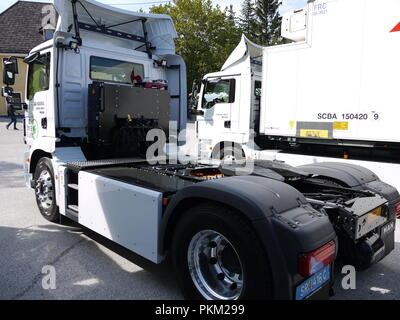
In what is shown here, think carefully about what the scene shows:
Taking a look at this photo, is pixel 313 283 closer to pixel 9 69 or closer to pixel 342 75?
pixel 342 75

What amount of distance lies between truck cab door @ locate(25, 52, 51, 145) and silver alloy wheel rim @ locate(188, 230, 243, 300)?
3.31 meters

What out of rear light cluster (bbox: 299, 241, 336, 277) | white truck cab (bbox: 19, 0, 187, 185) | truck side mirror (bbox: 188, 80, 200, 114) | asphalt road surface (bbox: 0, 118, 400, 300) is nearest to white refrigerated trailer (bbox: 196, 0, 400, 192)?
truck side mirror (bbox: 188, 80, 200, 114)

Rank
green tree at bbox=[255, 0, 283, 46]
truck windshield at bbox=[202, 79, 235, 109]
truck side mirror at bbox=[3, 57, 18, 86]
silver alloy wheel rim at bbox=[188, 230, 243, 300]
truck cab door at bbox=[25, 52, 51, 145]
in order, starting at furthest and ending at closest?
green tree at bbox=[255, 0, 283, 46] → truck windshield at bbox=[202, 79, 235, 109] → truck side mirror at bbox=[3, 57, 18, 86] → truck cab door at bbox=[25, 52, 51, 145] → silver alloy wheel rim at bbox=[188, 230, 243, 300]

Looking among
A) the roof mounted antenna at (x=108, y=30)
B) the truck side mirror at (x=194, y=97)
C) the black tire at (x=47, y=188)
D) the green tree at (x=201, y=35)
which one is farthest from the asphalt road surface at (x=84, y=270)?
the green tree at (x=201, y=35)

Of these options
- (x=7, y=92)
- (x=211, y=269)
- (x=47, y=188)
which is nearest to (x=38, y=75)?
(x=7, y=92)

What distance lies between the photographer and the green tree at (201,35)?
3059 cm

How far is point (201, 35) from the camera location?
3136 cm

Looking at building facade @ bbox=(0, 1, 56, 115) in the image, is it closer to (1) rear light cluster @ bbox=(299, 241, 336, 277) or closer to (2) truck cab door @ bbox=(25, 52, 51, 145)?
(2) truck cab door @ bbox=(25, 52, 51, 145)

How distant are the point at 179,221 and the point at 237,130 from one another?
18.7ft

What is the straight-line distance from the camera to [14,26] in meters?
28.1

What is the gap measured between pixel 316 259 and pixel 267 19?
48.4 m

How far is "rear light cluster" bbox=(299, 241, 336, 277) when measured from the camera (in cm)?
222

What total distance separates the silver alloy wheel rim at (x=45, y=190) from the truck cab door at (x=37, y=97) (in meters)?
0.62

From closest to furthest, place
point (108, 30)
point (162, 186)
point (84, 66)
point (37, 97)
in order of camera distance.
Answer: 1. point (162, 186)
2. point (84, 66)
3. point (37, 97)
4. point (108, 30)
